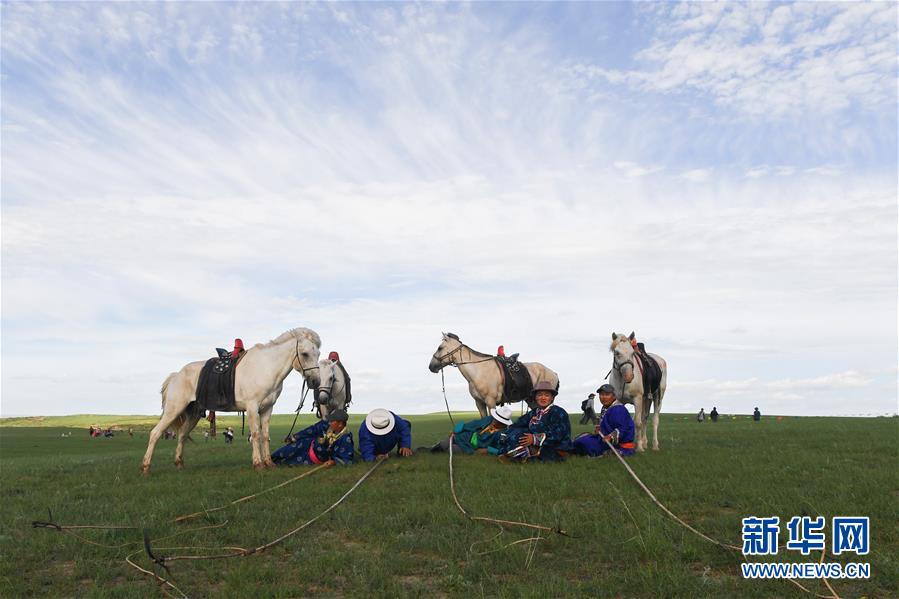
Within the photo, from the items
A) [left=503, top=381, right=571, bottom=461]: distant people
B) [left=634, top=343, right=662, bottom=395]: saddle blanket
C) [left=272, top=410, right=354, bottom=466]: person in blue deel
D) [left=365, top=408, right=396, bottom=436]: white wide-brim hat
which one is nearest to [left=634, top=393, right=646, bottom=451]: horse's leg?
[left=634, top=343, right=662, bottom=395]: saddle blanket

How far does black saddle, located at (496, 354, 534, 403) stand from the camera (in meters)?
18.2

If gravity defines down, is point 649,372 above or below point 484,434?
above

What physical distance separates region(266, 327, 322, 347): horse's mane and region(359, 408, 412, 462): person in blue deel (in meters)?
2.26

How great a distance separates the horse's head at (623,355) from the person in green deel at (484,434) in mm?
3014

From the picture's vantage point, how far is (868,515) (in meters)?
8.19

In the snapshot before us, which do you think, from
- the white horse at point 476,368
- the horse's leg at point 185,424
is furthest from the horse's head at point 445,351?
the horse's leg at point 185,424

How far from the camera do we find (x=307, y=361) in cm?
1498

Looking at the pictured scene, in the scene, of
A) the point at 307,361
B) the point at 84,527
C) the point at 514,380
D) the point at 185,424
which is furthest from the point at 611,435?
the point at 185,424

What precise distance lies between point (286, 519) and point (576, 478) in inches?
196

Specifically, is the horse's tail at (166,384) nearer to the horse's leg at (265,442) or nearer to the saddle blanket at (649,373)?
the horse's leg at (265,442)

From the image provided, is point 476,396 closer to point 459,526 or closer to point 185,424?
point 185,424

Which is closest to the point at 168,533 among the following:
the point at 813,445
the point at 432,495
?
the point at 432,495

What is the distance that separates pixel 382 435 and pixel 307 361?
2.46 meters

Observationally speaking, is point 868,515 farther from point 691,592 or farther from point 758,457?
point 758,457
